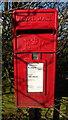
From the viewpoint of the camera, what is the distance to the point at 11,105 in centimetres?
249

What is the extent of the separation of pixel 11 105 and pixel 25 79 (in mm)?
1131

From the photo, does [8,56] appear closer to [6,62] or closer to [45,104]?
[6,62]

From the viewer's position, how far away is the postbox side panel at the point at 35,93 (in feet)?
4.94

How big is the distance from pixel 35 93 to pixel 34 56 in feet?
1.22

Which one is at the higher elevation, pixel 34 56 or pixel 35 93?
pixel 34 56

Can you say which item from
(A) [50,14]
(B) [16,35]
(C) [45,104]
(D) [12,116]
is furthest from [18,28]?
(D) [12,116]

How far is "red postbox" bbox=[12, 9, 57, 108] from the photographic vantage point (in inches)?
57.8

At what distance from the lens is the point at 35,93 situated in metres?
1.55

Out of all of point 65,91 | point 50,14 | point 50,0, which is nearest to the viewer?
point 50,14

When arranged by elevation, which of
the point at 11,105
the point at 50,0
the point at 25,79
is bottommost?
the point at 11,105

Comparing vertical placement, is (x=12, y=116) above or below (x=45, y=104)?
below

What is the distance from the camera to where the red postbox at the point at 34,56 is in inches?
57.8

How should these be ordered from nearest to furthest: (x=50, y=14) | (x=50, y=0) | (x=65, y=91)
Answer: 1. (x=50, y=14)
2. (x=50, y=0)
3. (x=65, y=91)

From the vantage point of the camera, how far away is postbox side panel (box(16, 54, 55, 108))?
1.51 metres
